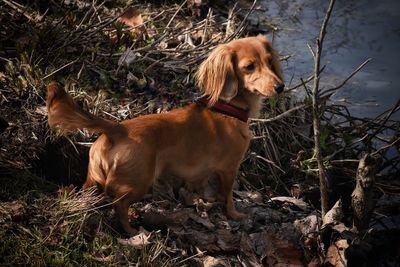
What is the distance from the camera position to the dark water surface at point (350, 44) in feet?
16.4

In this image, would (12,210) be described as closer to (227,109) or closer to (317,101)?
(227,109)

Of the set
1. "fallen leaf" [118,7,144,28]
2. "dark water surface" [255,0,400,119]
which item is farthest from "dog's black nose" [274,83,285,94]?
"fallen leaf" [118,7,144,28]

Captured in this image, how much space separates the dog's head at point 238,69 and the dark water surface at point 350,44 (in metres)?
1.30

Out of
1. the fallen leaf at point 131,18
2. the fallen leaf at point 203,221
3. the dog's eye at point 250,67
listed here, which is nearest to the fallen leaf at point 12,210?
the fallen leaf at point 203,221

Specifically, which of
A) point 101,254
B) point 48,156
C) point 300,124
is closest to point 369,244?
point 300,124

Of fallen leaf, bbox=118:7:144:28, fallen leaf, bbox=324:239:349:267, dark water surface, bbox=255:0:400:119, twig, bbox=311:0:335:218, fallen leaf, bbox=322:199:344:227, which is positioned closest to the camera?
twig, bbox=311:0:335:218

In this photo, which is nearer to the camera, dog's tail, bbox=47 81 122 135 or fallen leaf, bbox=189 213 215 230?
→ dog's tail, bbox=47 81 122 135

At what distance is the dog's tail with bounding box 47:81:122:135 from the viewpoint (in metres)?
2.88

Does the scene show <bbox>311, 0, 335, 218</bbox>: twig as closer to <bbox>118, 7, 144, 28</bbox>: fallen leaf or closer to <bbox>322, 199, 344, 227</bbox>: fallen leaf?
<bbox>322, 199, 344, 227</bbox>: fallen leaf

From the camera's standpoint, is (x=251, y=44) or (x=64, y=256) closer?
(x=64, y=256)

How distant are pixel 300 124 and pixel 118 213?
2.13 metres

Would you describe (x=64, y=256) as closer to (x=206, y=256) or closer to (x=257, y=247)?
(x=206, y=256)

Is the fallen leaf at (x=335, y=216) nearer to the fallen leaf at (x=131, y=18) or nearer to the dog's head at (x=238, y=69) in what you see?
the dog's head at (x=238, y=69)

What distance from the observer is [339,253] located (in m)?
3.12
